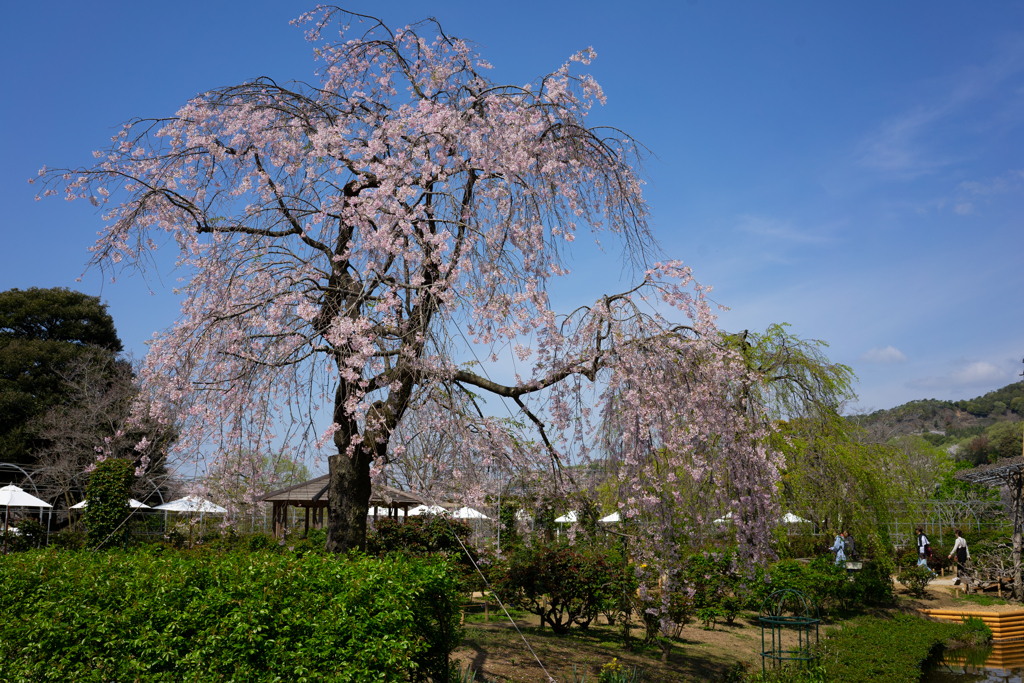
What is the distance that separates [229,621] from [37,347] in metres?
26.8

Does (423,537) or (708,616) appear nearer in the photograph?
(708,616)

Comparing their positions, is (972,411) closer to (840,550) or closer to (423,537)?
(840,550)

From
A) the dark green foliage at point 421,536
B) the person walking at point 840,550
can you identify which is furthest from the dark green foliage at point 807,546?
the dark green foliage at point 421,536

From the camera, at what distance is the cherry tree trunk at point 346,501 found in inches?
286

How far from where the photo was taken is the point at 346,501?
7.29 meters

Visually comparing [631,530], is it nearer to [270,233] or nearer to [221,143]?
[270,233]

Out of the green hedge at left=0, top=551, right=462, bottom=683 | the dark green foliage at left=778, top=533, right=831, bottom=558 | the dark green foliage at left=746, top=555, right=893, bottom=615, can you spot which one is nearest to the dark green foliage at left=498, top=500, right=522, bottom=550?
the green hedge at left=0, top=551, right=462, bottom=683

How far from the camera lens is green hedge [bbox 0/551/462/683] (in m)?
4.56

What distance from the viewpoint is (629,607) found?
973 cm

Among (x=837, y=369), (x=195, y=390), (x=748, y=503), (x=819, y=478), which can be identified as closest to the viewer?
(x=195, y=390)

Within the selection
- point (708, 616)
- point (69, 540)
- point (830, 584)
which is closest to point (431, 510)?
point (708, 616)

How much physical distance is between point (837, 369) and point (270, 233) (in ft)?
44.4

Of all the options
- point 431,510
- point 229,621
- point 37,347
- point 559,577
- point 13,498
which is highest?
point 37,347

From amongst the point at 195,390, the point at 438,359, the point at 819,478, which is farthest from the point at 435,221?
the point at 819,478
